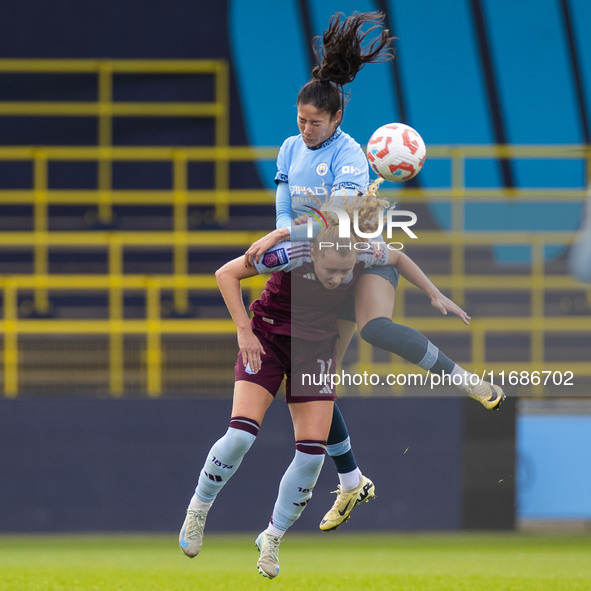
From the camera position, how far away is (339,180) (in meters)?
5.45

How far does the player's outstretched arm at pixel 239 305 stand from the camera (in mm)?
5273

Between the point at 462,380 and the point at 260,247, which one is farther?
the point at 462,380

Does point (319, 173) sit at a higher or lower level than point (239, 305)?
higher

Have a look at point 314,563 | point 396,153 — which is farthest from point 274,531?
point 314,563

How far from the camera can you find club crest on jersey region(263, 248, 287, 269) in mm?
5281

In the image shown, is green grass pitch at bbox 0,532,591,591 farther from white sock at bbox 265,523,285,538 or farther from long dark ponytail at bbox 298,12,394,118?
long dark ponytail at bbox 298,12,394,118

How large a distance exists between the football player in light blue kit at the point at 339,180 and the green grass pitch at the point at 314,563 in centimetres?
143

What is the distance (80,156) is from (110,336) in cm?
225

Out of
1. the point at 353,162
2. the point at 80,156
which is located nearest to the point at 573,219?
the point at 80,156

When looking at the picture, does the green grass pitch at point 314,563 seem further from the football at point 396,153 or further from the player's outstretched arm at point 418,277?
the football at point 396,153

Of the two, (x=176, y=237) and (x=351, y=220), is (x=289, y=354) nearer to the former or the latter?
(x=351, y=220)

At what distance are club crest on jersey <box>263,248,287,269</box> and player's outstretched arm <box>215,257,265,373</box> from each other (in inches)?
3.2

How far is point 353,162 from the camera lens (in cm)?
550

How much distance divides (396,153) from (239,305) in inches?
47.0
